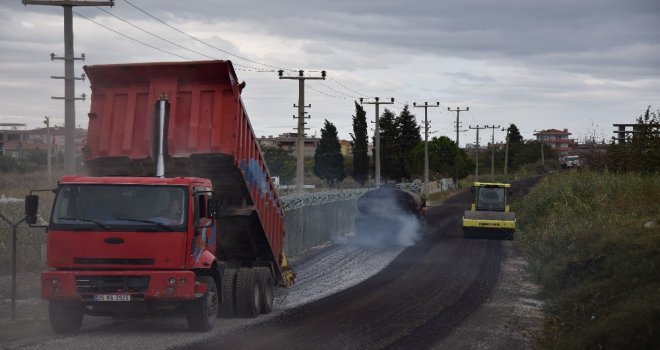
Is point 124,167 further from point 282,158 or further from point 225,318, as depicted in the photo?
point 282,158

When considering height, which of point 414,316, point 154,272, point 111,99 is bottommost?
point 414,316

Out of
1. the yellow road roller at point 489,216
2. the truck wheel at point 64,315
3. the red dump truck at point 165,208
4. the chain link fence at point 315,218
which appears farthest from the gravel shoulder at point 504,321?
the yellow road roller at point 489,216

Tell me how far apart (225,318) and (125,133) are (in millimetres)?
3806

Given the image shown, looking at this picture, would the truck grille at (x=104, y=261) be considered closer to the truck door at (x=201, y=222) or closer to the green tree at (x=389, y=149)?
the truck door at (x=201, y=222)

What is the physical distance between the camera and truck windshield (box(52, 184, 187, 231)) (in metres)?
12.5

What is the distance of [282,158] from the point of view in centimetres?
9656

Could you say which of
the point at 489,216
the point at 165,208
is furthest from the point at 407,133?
the point at 165,208

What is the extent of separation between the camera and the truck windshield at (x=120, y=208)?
40.9 feet

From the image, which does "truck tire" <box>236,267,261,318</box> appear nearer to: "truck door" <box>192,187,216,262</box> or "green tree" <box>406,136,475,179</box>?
"truck door" <box>192,187,216,262</box>

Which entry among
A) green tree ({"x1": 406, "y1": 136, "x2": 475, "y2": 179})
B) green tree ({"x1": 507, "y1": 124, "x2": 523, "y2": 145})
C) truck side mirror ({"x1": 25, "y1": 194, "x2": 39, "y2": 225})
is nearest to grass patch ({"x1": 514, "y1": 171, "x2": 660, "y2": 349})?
truck side mirror ({"x1": 25, "y1": 194, "x2": 39, "y2": 225})

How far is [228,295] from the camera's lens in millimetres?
15117

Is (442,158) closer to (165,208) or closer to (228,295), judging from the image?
(228,295)

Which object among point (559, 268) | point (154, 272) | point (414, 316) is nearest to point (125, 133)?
point (154, 272)

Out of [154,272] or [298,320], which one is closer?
[154,272]
